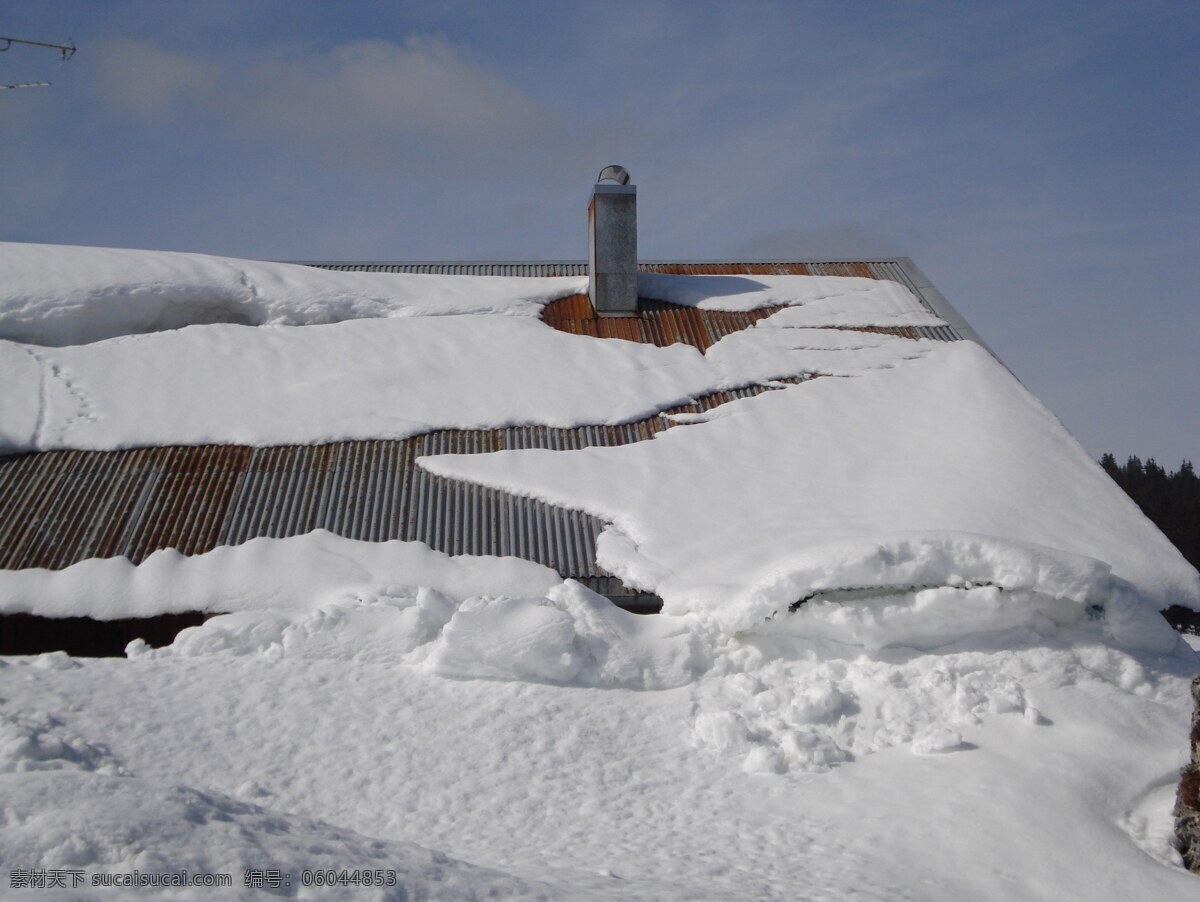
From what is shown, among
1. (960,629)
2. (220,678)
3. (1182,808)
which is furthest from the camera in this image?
(960,629)

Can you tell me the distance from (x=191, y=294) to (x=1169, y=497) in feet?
92.8

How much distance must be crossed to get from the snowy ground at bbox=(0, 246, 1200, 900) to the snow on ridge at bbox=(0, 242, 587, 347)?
196 millimetres

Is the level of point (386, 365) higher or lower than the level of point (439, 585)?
higher

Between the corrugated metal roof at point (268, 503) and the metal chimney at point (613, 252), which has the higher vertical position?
the metal chimney at point (613, 252)

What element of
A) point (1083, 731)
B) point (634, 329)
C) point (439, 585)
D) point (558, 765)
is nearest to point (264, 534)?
point (439, 585)

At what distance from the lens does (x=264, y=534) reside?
987cm

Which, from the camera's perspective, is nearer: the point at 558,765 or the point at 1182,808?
the point at 1182,808

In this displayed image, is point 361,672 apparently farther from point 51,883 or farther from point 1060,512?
point 1060,512

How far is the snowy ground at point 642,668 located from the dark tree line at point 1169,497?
18408 mm

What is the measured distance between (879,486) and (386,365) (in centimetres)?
606

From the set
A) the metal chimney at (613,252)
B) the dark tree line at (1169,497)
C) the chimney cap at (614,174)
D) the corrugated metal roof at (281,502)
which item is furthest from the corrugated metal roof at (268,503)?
the dark tree line at (1169,497)

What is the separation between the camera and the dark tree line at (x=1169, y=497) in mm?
27906

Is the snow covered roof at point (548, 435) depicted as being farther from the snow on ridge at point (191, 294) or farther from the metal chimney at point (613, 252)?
the metal chimney at point (613, 252)

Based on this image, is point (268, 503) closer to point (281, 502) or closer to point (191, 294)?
point (281, 502)
